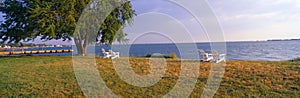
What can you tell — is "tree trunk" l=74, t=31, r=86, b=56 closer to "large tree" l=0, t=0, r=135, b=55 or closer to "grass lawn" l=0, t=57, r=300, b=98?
"large tree" l=0, t=0, r=135, b=55

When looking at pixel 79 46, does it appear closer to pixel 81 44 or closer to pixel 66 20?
pixel 81 44

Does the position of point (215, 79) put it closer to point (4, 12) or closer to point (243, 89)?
point (243, 89)

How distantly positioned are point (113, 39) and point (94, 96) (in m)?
17.3

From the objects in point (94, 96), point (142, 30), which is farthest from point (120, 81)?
point (142, 30)

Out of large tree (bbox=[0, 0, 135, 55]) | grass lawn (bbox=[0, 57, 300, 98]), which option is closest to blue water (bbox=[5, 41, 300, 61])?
large tree (bbox=[0, 0, 135, 55])

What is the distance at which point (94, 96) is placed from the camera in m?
7.14

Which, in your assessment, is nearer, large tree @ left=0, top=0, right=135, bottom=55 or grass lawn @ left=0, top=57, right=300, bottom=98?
grass lawn @ left=0, top=57, right=300, bottom=98

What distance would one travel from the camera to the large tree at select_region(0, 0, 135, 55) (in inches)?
753

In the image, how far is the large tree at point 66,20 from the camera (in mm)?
19125

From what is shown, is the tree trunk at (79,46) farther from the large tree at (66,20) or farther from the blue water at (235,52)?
the blue water at (235,52)

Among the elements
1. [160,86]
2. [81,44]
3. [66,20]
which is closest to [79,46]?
[81,44]

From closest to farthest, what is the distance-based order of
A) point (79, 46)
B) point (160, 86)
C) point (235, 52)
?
point (160, 86) < point (79, 46) < point (235, 52)

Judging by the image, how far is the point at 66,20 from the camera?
2005 cm

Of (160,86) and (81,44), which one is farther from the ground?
(81,44)
